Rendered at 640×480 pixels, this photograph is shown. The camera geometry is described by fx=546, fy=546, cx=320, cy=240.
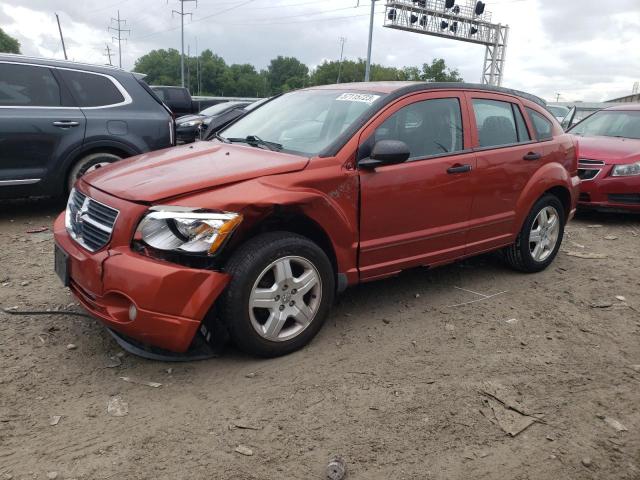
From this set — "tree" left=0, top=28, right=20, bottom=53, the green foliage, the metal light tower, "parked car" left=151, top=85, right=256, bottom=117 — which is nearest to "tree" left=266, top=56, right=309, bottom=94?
the green foliage

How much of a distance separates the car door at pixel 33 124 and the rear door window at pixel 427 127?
3.96 meters

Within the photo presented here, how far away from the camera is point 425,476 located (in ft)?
7.85

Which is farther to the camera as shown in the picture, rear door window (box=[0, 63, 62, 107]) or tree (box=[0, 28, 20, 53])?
tree (box=[0, 28, 20, 53])

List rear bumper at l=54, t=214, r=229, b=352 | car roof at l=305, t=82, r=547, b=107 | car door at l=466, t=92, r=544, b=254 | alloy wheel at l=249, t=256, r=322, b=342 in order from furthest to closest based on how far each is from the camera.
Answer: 1. car door at l=466, t=92, r=544, b=254
2. car roof at l=305, t=82, r=547, b=107
3. alloy wheel at l=249, t=256, r=322, b=342
4. rear bumper at l=54, t=214, r=229, b=352

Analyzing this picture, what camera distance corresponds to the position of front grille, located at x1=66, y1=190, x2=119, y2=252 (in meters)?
3.04

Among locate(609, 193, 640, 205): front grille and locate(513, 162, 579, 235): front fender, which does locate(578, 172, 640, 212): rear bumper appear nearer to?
locate(609, 193, 640, 205): front grille

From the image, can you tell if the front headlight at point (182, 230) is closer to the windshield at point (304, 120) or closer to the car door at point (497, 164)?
the windshield at point (304, 120)

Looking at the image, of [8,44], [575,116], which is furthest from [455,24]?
[8,44]

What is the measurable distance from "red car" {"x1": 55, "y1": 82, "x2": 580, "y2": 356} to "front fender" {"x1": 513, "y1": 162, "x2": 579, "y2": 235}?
0.06 ft

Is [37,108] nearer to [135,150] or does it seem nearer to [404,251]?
[135,150]

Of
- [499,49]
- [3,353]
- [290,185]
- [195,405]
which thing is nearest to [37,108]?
[3,353]

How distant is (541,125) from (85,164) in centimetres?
486

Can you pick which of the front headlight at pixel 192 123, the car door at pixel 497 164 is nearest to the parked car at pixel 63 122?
the car door at pixel 497 164

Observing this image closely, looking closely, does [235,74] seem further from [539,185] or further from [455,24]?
[539,185]
